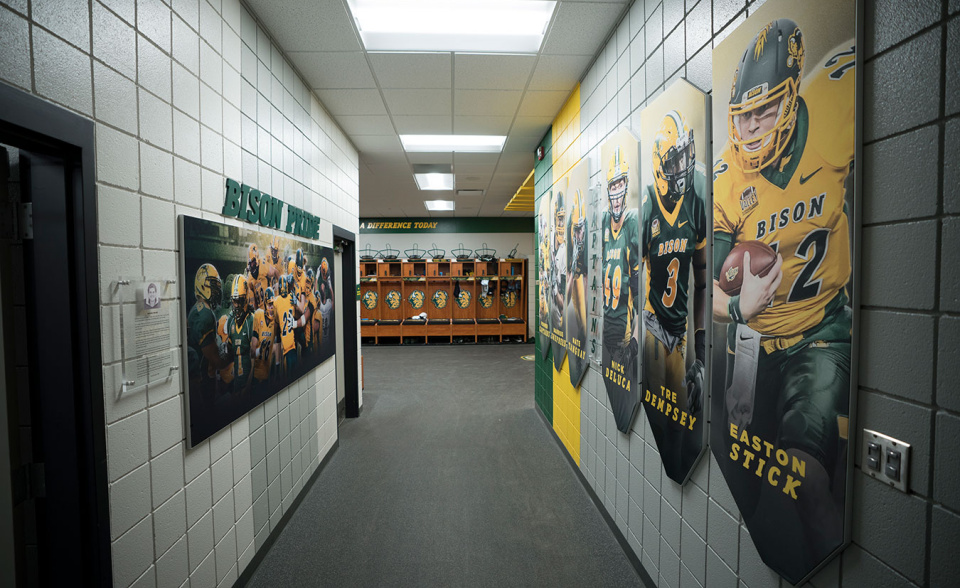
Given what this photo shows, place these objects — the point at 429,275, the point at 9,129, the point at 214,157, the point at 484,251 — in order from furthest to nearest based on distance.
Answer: the point at 484,251 → the point at 429,275 → the point at 214,157 → the point at 9,129

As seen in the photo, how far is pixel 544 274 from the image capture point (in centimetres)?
405

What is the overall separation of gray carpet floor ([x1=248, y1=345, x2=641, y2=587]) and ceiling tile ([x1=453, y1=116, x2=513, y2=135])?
285cm

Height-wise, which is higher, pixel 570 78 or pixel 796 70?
pixel 570 78

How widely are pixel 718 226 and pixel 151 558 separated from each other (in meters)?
2.23

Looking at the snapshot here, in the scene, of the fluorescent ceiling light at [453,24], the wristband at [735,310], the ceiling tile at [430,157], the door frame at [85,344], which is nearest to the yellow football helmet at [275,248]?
the door frame at [85,344]

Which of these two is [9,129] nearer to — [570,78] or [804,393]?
[804,393]

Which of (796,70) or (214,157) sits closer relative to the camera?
(796,70)

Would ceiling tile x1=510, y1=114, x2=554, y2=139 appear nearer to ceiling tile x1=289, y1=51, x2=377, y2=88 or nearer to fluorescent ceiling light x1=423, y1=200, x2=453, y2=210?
ceiling tile x1=289, y1=51, x2=377, y2=88

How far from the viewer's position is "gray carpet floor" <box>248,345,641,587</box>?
2084 mm

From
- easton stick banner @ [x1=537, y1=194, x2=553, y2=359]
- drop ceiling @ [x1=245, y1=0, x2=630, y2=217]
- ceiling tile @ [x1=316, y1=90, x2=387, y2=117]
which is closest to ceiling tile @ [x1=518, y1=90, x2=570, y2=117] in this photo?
drop ceiling @ [x1=245, y1=0, x2=630, y2=217]

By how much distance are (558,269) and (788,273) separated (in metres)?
2.38

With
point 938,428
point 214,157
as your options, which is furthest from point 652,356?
point 214,157

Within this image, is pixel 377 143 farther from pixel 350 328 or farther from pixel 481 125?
pixel 350 328

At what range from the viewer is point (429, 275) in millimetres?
8977
